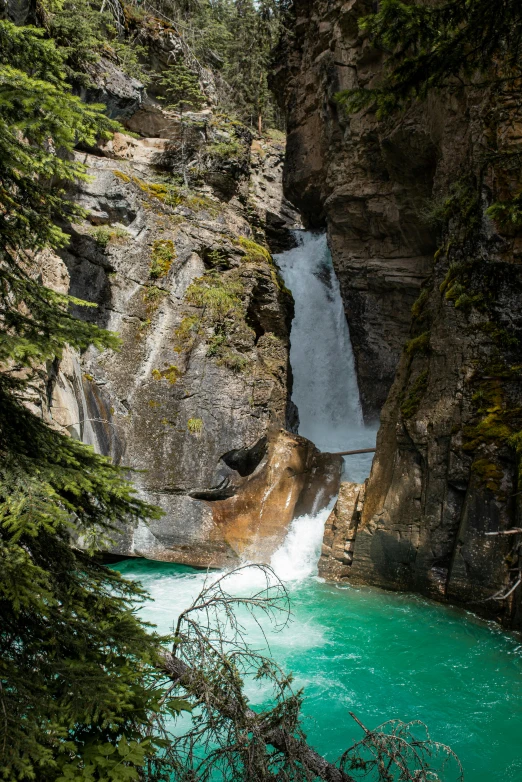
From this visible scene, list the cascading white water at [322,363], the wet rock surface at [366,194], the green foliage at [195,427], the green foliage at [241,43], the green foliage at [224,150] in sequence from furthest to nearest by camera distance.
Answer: the green foliage at [241,43] → the cascading white water at [322,363] → the green foliage at [224,150] → the wet rock surface at [366,194] → the green foliage at [195,427]

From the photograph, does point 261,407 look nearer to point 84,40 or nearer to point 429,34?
point 429,34

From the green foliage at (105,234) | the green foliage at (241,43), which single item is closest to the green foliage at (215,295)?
the green foliage at (105,234)

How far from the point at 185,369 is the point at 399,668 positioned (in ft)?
25.4

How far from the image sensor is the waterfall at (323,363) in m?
17.2

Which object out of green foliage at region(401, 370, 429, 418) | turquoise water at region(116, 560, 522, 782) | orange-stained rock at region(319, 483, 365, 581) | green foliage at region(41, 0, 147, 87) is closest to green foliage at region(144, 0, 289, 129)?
green foliage at region(41, 0, 147, 87)

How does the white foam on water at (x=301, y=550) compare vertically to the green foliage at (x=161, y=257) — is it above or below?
below

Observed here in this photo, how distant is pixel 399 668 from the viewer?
733 centimetres

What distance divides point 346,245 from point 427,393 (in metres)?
8.92

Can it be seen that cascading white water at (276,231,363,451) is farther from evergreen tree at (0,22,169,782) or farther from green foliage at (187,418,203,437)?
evergreen tree at (0,22,169,782)

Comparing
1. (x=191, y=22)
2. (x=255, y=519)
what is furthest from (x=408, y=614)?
(x=191, y=22)

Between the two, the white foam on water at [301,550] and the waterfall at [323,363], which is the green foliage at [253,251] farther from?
the white foam on water at [301,550]

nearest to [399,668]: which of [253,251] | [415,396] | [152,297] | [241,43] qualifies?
[415,396]

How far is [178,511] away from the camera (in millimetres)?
11398

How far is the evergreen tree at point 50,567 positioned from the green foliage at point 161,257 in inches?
380
